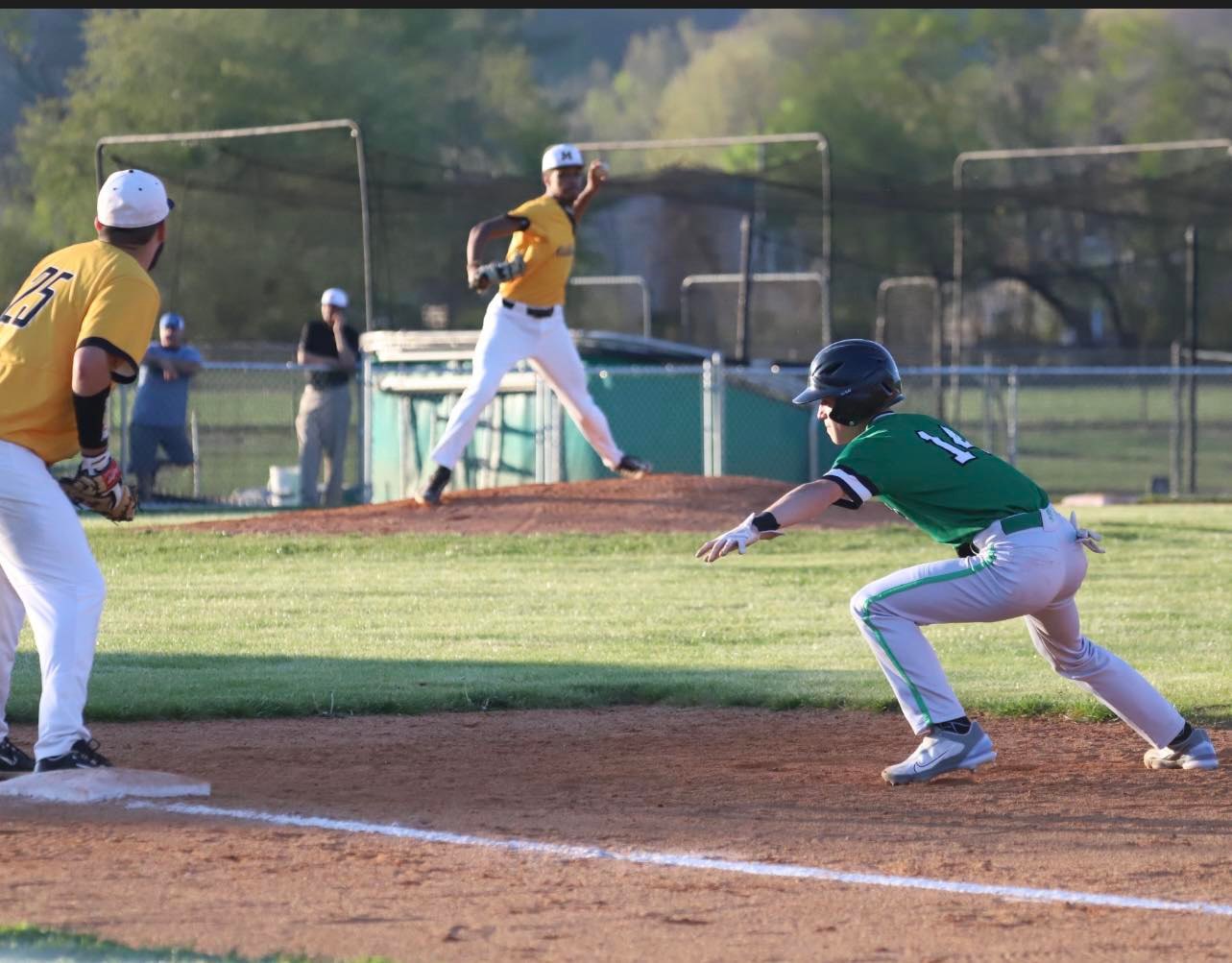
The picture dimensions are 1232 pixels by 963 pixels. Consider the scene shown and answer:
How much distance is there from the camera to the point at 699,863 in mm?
4973

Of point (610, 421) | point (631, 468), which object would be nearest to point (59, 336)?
point (631, 468)

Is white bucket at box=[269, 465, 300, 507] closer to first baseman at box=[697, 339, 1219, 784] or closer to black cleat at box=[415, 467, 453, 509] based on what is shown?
black cleat at box=[415, 467, 453, 509]

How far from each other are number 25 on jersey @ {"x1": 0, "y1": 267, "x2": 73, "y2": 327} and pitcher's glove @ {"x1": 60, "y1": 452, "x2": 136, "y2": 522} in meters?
0.46

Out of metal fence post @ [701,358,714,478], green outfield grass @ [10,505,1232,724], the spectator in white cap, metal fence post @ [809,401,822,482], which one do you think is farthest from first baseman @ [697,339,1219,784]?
metal fence post @ [809,401,822,482]

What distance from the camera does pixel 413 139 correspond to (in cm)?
4900

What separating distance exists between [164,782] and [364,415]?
1196 cm

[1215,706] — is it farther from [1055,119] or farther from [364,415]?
[1055,119]

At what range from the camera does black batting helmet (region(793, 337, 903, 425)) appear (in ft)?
19.6

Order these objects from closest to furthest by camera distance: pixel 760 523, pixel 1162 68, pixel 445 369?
pixel 760 523
pixel 445 369
pixel 1162 68

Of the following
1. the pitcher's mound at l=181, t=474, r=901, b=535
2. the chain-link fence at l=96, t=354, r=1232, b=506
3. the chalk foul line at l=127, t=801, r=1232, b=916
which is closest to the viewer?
the chalk foul line at l=127, t=801, r=1232, b=916

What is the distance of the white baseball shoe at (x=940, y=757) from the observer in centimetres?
602

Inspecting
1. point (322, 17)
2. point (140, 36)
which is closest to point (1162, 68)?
point (322, 17)

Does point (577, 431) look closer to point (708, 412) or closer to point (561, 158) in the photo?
point (708, 412)

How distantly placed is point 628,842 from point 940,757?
4.18 ft
